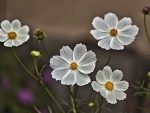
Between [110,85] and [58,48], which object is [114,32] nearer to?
[110,85]

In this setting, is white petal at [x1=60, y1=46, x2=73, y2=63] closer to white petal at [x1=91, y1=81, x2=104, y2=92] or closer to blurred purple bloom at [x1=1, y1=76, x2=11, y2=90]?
white petal at [x1=91, y1=81, x2=104, y2=92]

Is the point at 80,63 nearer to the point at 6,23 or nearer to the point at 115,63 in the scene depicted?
the point at 6,23

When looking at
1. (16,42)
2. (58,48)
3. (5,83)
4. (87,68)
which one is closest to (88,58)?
(87,68)

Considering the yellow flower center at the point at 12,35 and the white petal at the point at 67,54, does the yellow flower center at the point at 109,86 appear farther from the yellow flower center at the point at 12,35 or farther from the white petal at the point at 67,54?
the yellow flower center at the point at 12,35

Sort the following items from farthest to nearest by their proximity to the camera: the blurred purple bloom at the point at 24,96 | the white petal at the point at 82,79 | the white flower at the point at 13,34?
the blurred purple bloom at the point at 24,96 < the white flower at the point at 13,34 < the white petal at the point at 82,79

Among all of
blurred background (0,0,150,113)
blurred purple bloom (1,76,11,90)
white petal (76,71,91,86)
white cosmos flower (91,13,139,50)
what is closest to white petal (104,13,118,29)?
white cosmos flower (91,13,139,50)

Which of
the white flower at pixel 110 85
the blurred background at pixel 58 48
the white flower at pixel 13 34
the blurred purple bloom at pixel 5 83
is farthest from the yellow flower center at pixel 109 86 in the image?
the blurred purple bloom at pixel 5 83
